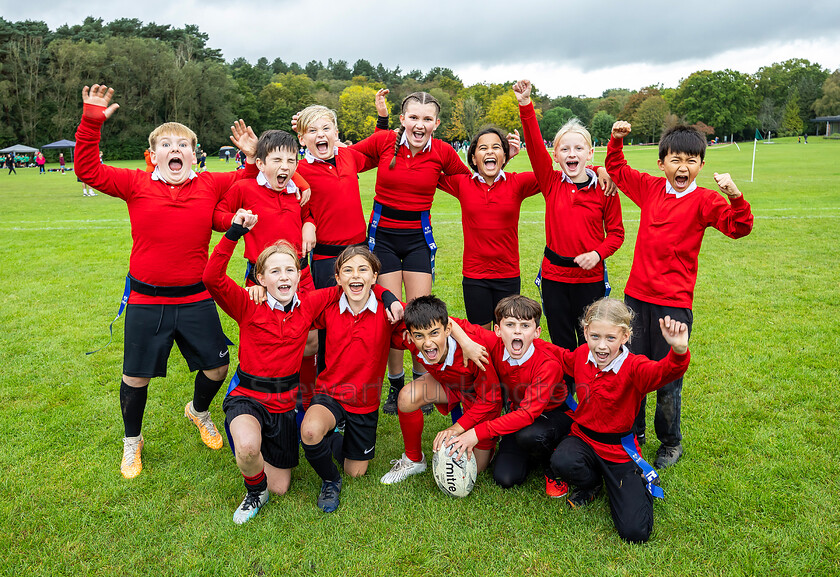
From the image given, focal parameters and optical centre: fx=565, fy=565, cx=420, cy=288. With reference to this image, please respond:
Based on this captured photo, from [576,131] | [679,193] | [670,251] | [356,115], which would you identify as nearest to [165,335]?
[576,131]

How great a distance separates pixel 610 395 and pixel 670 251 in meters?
1.15

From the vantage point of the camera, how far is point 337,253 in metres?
4.73

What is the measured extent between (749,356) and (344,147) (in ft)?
15.0

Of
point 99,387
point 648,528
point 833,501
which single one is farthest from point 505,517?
point 99,387

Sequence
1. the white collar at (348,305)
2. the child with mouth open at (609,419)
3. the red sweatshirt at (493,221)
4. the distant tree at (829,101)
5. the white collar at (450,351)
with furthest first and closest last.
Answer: the distant tree at (829,101) → the red sweatshirt at (493,221) → the white collar at (348,305) → the white collar at (450,351) → the child with mouth open at (609,419)

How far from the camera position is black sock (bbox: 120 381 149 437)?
4125 mm

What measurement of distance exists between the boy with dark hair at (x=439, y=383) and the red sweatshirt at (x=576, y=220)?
102cm

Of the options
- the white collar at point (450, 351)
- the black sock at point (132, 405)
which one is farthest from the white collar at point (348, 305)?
the black sock at point (132, 405)

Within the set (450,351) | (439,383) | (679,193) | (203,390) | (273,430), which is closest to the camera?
(273,430)

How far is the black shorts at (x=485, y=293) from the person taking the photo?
190 inches

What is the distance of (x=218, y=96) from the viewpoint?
66875 millimetres

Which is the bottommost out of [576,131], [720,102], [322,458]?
[322,458]

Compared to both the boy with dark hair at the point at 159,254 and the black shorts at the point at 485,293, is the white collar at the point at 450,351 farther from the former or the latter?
the boy with dark hair at the point at 159,254

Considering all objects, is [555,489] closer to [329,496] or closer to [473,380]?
[473,380]
